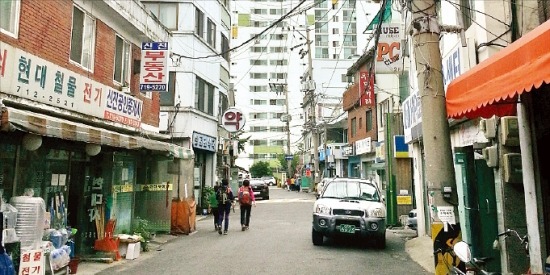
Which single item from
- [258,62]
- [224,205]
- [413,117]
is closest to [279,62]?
[258,62]

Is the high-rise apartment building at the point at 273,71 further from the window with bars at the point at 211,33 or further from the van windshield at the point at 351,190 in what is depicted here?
the van windshield at the point at 351,190

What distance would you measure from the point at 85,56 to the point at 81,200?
11.7 ft

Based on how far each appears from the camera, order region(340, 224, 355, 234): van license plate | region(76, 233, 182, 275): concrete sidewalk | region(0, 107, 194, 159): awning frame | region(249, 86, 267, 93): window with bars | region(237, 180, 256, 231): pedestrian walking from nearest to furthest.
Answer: region(0, 107, 194, 159): awning frame
region(76, 233, 182, 275): concrete sidewalk
region(340, 224, 355, 234): van license plate
region(237, 180, 256, 231): pedestrian walking
region(249, 86, 267, 93): window with bars

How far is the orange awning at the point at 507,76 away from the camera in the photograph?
4410 mm

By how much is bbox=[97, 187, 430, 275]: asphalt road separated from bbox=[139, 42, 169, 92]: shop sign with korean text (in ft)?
15.6

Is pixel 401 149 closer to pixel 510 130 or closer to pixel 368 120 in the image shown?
pixel 510 130

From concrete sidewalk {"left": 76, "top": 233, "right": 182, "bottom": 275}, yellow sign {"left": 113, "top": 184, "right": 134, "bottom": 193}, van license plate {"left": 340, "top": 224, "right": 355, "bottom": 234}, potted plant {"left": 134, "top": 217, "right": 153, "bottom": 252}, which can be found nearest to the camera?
concrete sidewalk {"left": 76, "top": 233, "right": 182, "bottom": 275}

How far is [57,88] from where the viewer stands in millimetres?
8656

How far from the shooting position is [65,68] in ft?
29.7

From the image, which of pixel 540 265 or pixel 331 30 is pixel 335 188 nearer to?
pixel 540 265

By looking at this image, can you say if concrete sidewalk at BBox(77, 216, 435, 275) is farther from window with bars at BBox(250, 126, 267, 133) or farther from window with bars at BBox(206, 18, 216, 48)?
window with bars at BBox(250, 126, 267, 133)

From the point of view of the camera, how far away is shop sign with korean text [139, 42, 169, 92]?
12.6 meters

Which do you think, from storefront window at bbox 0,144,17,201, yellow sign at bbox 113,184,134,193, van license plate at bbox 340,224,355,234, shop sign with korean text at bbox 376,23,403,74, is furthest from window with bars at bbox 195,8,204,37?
storefront window at bbox 0,144,17,201

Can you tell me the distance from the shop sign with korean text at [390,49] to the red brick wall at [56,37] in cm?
844
